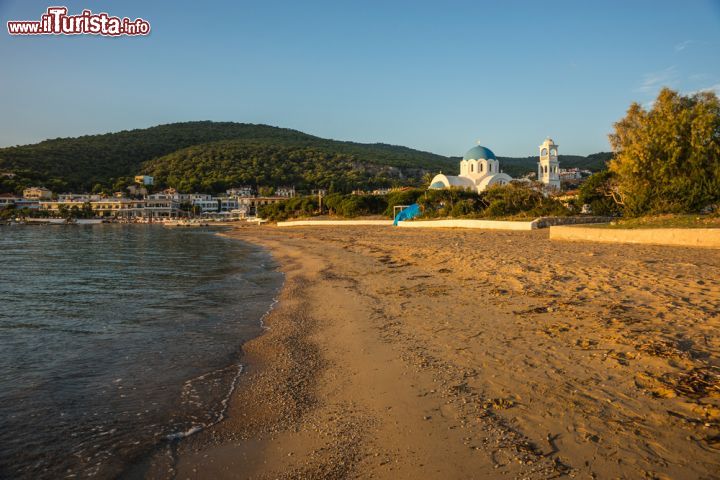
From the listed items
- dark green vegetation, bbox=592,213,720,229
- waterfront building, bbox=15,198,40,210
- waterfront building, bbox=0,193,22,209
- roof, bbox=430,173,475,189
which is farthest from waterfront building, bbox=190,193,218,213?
dark green vegetation, bbox=592,213,720,229

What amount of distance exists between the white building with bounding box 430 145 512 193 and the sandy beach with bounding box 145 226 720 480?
53.5 metres

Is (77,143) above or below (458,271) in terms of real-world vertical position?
above

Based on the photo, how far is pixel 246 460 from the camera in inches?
155

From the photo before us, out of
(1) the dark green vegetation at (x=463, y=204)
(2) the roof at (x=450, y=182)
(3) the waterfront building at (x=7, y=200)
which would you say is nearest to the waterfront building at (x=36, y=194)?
(3) the waterfront building at (x=7, y=200)

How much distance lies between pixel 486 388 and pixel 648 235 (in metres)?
→ 15.6

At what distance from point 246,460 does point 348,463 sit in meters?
0.92

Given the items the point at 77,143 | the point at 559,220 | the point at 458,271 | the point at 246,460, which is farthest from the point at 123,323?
the point at 77,143

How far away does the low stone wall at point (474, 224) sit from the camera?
28.0 m

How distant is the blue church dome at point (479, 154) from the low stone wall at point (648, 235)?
47.8m

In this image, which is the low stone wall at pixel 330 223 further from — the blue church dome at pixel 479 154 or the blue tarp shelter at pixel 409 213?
the blue church dome at pixel 479 154

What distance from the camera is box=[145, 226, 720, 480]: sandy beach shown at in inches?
144

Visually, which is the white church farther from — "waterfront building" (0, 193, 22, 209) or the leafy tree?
"waterfront building" (0, 193, 22, 209)

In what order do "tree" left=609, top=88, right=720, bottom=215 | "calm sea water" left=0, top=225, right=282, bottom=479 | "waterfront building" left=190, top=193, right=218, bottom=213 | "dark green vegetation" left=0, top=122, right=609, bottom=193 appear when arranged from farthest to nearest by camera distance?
"dark green vegetation" left=0, top=122, right=609, bottom=193
"waterfront building" left=190, top=193, right=218, bottom=213
"tree" left=609, top=88, right=720, bottom=215
"calm sea water" left=0, top=225, right=282, bottom=479

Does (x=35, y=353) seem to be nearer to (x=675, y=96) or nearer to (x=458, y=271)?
(x=458, y=271)
